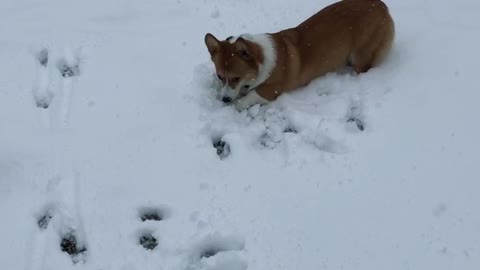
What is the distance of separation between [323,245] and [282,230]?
0.24 metres

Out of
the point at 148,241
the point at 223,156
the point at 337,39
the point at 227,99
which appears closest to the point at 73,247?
the point at 148,241

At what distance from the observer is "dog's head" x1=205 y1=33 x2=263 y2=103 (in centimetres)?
368

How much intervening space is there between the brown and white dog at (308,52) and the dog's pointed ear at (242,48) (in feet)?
0.07

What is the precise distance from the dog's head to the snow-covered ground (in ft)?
0.52

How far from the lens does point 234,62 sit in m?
3.70

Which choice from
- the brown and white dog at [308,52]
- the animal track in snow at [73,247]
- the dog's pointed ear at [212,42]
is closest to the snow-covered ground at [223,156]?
the animal track in snow at [73,247]

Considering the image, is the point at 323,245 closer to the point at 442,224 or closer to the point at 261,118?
the point at 442,224

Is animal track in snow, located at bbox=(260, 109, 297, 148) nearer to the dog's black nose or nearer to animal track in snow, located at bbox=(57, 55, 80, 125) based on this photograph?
the dog's black nose

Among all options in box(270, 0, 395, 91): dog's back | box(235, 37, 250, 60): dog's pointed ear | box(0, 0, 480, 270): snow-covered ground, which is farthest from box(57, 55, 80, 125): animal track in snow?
box(270, 0, 395, 91): dog's back

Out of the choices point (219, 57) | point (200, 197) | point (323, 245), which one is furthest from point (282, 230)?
point (219, 57)

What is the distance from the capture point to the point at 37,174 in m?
3.48

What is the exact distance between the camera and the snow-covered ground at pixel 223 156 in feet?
10.1

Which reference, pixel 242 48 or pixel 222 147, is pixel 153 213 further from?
pixel 242 48

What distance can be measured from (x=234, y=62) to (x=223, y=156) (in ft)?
2.09
